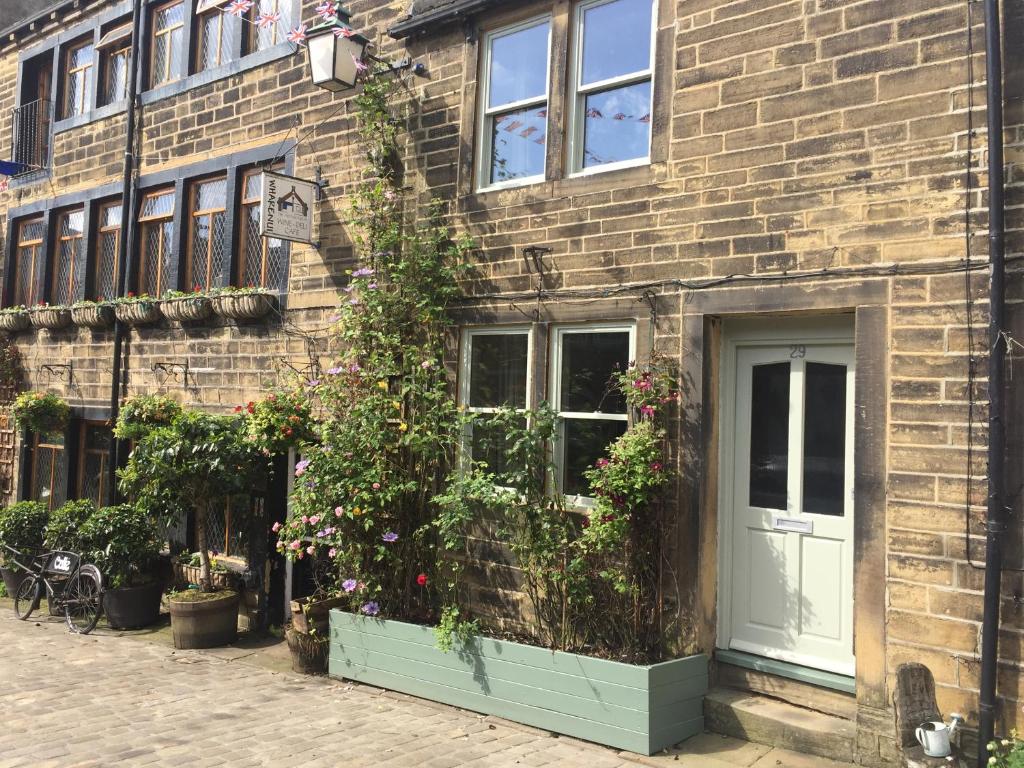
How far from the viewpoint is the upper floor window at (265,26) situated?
9770 mm

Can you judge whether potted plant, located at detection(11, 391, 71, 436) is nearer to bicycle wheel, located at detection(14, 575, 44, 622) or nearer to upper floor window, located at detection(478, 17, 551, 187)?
bicycle wheel, located at detection(14, 575, 44, 622)

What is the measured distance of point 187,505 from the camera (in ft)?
28.8

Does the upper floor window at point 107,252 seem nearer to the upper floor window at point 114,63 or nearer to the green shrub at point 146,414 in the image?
the upper floor window at point 114,63

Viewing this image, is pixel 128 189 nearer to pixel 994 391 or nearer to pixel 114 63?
pixel 114 63

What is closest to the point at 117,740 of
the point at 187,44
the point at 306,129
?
the point at 306,129

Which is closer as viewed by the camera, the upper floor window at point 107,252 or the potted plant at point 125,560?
the potted plant at point 125,560

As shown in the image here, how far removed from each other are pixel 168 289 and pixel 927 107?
8.83 m

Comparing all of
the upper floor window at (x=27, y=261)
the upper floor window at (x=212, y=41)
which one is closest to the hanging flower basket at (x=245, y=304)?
the upper floor window at (x=212, y=41)

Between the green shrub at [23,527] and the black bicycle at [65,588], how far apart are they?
0.59 ft

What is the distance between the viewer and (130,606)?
9.33 m

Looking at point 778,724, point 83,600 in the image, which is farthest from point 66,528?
A: point 778,724

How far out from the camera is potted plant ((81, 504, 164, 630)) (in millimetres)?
9234

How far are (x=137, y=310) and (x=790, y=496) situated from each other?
844 centimetres

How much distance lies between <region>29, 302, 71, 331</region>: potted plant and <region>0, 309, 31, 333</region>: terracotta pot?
139 millimetres
